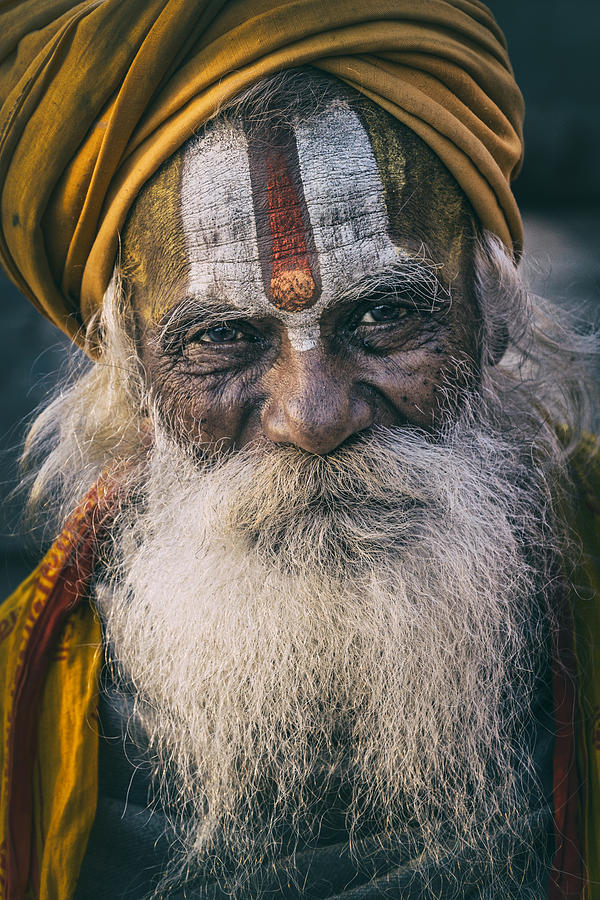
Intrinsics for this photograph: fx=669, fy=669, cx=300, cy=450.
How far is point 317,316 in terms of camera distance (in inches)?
47.6

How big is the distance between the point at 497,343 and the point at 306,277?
0.52 metres

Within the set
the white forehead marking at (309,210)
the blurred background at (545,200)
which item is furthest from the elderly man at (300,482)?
the blurred background at (545,200)

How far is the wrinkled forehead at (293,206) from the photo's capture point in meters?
1.19

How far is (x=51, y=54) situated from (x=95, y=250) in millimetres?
357

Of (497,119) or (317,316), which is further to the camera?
(497,119)

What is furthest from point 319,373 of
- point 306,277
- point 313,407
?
point 306,277

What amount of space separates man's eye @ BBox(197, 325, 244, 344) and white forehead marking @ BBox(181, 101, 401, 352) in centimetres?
7

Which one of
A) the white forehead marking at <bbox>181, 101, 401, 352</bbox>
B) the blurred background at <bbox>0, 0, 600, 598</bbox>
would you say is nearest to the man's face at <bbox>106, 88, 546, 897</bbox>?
the white forehead marking at <bbox>181, 101, 401, 352</bbox>

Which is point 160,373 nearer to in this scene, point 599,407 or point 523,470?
point 523,470

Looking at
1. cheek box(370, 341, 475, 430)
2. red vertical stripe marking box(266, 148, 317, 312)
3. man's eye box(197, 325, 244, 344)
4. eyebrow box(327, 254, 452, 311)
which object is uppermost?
red vertical stripe marking box(266, 148, 317, 312)

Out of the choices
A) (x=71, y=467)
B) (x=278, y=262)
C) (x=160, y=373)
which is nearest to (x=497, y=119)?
(x=278, y=262)

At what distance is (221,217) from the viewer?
47.6 inches

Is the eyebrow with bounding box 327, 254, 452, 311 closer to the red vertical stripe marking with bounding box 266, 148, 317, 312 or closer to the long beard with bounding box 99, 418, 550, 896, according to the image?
the red vertical stripe marking with bounding box 266, 148, 317, 312

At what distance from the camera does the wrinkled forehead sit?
1189 millimetres
